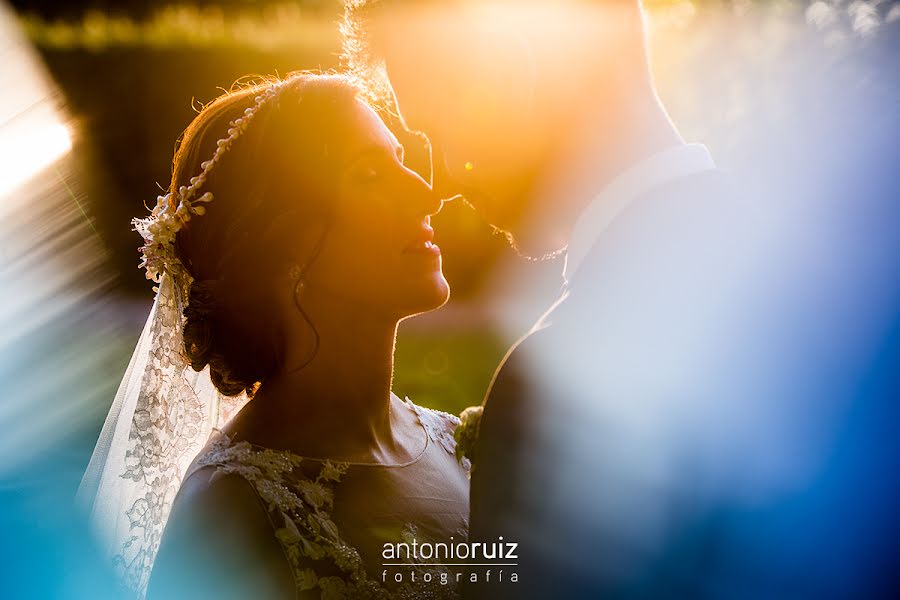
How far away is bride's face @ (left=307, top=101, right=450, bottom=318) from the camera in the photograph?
241 cm

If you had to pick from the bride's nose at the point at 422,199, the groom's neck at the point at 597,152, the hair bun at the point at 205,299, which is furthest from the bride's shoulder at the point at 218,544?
the groom's neck at the point at 597,152

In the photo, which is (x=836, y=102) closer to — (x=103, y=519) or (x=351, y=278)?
(x=351, y=278)

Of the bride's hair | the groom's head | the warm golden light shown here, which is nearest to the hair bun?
the bride's hair

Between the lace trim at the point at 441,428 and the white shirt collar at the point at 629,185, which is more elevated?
the white shirt collar at the point at 629,185

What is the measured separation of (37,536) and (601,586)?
3.02 m

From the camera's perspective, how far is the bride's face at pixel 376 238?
2406mm

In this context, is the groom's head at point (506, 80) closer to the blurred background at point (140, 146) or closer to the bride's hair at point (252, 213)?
the bride's hair at point (252, 213)

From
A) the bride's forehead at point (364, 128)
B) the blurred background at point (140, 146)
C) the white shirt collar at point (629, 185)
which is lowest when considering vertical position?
the blurred background at point (140, 146)

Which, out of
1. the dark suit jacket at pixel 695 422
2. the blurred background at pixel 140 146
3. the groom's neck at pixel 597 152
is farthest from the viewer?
the blurred background at pixel 140 146

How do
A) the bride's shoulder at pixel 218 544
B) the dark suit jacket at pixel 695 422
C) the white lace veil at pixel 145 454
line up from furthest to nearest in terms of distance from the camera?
the white lace veil at pixel 145 454 < the bride's shoulder at pixel 218 544 < the dark suit jacket at pixel 695 422


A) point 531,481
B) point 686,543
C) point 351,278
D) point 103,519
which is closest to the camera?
point 686,543

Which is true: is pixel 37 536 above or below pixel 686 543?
below

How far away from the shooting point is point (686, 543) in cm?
134

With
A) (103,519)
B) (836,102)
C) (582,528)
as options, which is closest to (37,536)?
(103,519)
